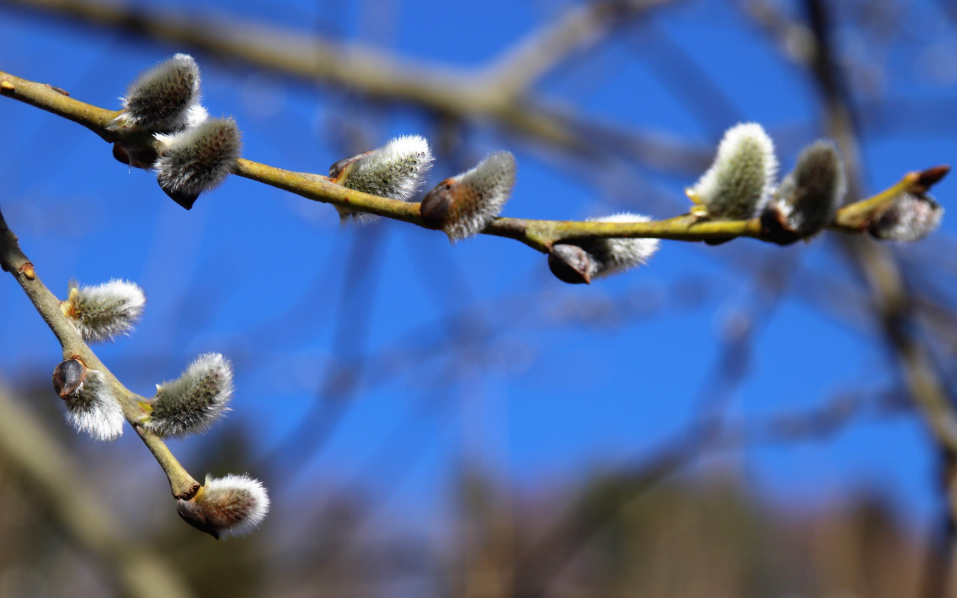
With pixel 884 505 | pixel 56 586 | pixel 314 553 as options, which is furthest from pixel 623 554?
pixel 314 553

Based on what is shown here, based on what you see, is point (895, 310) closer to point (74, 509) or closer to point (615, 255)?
point (615, 255)

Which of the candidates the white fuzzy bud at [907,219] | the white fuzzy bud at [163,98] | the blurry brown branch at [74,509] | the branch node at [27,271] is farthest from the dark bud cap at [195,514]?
the blurry brown branch at [74,509]

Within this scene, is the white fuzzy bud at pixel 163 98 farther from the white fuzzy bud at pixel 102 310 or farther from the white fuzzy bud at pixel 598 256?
the white fuzzy bud at pixel 598 256

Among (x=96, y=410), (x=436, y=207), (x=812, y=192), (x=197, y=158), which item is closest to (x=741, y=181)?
(x=812, y=192)

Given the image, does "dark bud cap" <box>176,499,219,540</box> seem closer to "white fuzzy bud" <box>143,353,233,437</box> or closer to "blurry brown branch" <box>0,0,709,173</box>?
"white fuzzy bud" <box>143,353,233,437</box>

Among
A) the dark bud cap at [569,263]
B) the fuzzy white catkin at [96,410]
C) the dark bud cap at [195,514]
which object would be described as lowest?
the dark bud cap at [195,514]

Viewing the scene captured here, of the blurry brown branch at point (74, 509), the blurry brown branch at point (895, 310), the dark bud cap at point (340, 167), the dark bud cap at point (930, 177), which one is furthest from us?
the blurry brown branch at point (74, 509)

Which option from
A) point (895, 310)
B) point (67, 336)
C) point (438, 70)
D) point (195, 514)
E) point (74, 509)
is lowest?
point (195, 514)
